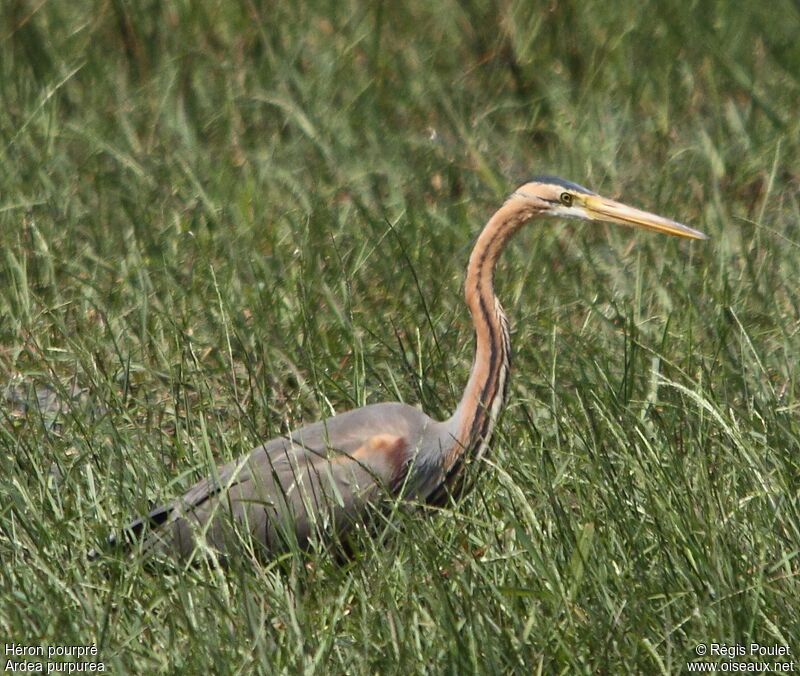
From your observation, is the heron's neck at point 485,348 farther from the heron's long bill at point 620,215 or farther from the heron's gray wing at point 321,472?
the heron's long bill at point 620,215

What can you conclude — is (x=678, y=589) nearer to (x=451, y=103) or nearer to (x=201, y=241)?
(x=201, y=241)

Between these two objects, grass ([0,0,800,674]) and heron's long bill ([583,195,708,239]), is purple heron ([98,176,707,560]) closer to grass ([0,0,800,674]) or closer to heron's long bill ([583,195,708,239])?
heron's long bill ([583,195,708,239])

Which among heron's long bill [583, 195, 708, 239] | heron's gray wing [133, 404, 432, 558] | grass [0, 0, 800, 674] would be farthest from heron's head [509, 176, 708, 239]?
heron's gray wing [133, 404, 432, 558]

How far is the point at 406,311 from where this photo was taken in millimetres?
4965

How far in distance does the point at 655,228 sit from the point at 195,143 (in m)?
2.63

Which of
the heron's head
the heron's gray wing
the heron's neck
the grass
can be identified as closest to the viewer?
the grass

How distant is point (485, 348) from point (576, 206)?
1.72 ft

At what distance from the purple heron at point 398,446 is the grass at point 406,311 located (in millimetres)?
119

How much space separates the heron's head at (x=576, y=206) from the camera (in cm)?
419

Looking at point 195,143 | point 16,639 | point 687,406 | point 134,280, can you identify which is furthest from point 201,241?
point 16,639

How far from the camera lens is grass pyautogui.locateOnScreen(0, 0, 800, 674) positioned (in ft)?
9.96

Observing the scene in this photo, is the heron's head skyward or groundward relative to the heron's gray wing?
skyward

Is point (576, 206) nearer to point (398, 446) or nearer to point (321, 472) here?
point (398, 446)

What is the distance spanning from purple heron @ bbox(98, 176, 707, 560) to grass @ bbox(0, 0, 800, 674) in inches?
4.7
